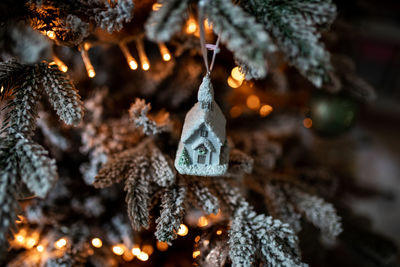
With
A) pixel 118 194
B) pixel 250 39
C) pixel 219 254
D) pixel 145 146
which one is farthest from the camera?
pixel 118 194

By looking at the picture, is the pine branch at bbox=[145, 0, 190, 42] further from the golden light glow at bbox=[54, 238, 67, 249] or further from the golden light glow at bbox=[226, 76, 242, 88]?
the golden light glow at bbox=[54, 238, 67, 249]

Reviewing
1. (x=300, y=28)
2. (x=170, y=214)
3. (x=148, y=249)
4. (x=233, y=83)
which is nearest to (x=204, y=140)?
(x=170, y=214)

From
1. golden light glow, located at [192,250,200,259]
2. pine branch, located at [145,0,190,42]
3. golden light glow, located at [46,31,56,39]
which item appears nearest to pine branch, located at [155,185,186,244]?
golden light glow, located at [192,250,200,259]

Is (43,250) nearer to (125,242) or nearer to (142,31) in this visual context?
(125,242)

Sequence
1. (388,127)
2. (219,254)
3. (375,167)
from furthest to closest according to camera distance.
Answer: (388,127) < (375,167) < (219,254)

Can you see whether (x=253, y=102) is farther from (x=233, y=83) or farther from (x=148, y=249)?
(x=148, y=249)

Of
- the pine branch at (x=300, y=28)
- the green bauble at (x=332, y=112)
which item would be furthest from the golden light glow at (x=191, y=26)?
the green bauble at (x=332, y=112)

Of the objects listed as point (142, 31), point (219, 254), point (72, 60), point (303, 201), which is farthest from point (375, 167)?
point (72, 60)
